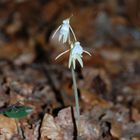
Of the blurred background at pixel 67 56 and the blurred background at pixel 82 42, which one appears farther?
the blurred background at pixel 82 42

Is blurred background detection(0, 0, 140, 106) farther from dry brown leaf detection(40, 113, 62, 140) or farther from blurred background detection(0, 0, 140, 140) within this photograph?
dry brown leaf detection(40, 113, 62, 140)

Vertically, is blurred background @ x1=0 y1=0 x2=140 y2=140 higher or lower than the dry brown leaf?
higher

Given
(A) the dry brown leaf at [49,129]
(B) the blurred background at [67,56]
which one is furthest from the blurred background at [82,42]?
(A) the dry brown leaf at [49,129]

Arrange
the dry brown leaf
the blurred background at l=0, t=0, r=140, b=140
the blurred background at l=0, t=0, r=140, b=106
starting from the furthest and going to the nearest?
the blurred background at l=0, t=0, r=140, b=106
the blurred background at l=0, t=0, r=140, b=140
the dry brown leaf

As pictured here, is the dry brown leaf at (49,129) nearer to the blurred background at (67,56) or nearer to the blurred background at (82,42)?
the blurred background at (67,56)

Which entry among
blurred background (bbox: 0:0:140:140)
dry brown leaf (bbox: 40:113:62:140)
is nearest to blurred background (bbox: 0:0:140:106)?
blurred background (bbox: 0:0:140:140)

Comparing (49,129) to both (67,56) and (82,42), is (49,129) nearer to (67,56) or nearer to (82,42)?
(67,56)

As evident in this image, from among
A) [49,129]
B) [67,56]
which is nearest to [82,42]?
[67,56]

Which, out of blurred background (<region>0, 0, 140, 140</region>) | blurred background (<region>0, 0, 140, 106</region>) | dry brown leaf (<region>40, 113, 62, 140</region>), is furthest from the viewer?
blurred background (<region>0, 0, 140, 106</region>)

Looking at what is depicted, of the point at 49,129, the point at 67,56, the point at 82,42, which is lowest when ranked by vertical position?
the point at 49,129

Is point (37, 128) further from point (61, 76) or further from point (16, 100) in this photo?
point (61, 76)

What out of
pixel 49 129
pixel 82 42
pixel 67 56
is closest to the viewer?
pixel 49 129
